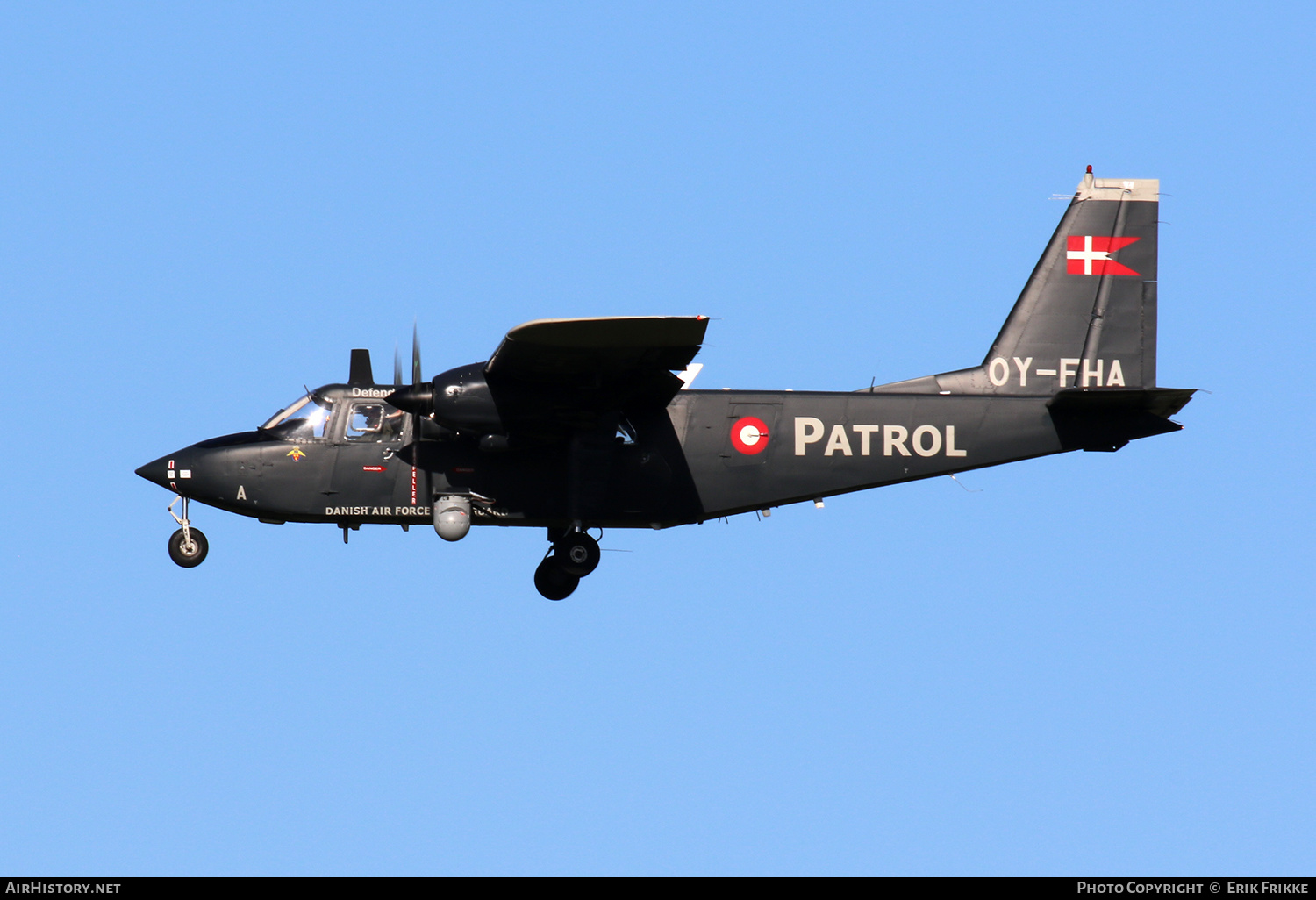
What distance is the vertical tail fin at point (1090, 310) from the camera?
22625 mm

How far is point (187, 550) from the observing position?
2161 cm

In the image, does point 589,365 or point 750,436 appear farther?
point 750,436

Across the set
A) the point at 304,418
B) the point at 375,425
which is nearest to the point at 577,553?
the point at 375,425

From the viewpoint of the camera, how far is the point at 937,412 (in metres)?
21.7

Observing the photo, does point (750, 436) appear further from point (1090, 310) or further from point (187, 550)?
point (187, 550)

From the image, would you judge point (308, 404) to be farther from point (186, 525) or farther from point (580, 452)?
point (580, 452)

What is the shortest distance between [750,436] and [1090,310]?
530 cm

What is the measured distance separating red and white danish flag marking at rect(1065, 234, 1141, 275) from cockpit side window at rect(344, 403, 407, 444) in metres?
9.66

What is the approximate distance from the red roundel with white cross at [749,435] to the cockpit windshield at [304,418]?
5.41 meters

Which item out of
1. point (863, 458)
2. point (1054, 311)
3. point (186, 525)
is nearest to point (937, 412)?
point (863, 458)

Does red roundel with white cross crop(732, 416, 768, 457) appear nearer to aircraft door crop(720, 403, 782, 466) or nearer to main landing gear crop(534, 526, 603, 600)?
aircraft door crop(720, 403, 782, 466)

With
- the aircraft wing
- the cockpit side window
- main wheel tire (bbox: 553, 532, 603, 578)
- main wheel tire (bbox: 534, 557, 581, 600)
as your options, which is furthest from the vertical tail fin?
the cockpit side window
